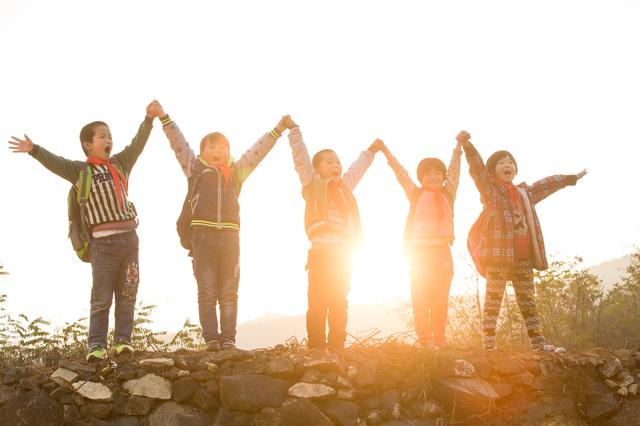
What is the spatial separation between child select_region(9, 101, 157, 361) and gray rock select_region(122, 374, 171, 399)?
0.36 meters

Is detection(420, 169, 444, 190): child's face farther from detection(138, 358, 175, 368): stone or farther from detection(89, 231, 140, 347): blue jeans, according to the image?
detection(138, 358, 175, 368): stone

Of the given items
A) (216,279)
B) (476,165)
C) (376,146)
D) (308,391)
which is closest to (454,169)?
(476,165)

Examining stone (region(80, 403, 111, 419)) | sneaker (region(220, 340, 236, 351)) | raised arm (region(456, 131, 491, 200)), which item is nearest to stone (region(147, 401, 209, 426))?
stone (region(80, 403, 111, 419))

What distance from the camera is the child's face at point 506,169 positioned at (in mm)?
5980

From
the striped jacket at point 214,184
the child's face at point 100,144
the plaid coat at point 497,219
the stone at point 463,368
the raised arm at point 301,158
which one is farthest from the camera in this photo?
the plaid coat at point 497,219

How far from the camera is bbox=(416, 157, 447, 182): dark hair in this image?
596 centimetres

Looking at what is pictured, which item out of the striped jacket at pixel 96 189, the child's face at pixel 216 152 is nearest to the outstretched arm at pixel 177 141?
the child's face at pixel 216 152

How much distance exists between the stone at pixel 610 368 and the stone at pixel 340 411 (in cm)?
249

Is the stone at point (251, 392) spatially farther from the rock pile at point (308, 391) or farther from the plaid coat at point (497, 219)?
the plaid coat at point (497, 219)

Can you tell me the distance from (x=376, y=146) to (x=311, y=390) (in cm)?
299

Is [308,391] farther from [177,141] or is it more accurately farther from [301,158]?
[177,141]

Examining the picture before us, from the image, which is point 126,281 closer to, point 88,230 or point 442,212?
point 88,230

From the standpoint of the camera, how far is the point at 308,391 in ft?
14.3

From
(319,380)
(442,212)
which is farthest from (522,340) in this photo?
(319,380)
